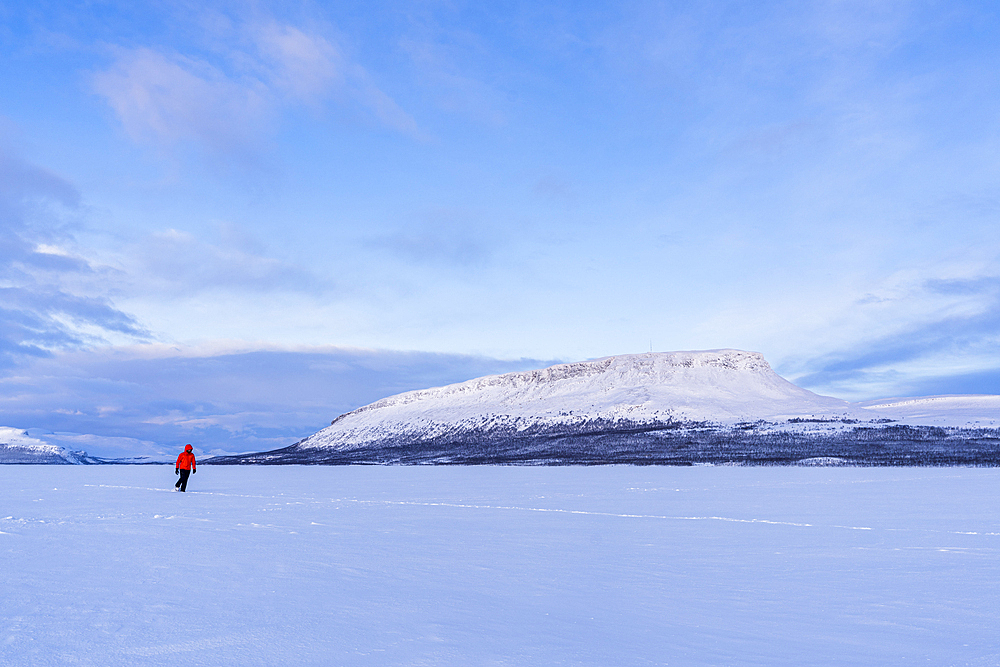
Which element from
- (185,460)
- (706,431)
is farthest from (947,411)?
(185,460)

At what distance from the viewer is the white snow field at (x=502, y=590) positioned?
6.11 meters

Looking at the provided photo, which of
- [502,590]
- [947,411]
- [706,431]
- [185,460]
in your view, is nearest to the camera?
[502,590]

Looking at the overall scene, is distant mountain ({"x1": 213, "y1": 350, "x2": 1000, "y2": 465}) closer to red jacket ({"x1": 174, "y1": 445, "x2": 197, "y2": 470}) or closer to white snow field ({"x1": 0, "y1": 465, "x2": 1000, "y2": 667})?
red jacket ({"x1": 174, "y1": 445, "x2": 197, "y2": 470})

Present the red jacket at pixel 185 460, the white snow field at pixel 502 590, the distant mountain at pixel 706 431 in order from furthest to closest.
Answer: the distant mountain at pixel 706 431, the red jacket at pixel 185 460, the white snow field at pixel 502 590

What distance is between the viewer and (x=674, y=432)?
141250 mm

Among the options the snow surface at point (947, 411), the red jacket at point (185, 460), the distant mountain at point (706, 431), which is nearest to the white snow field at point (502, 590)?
the red jacket at point (185, 460)

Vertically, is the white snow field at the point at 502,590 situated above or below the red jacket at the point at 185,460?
below

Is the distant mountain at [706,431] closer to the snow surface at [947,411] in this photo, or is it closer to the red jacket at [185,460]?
the snow surface at [947,411]

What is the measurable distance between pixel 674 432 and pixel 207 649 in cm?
14120

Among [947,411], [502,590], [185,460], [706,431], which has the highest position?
[947,411]

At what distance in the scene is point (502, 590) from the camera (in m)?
8.60

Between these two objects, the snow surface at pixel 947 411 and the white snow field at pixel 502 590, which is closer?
the white snow field at pixel 502 590

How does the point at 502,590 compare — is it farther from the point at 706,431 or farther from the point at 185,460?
the point at 706,431

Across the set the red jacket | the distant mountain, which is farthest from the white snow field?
the distant mountain
